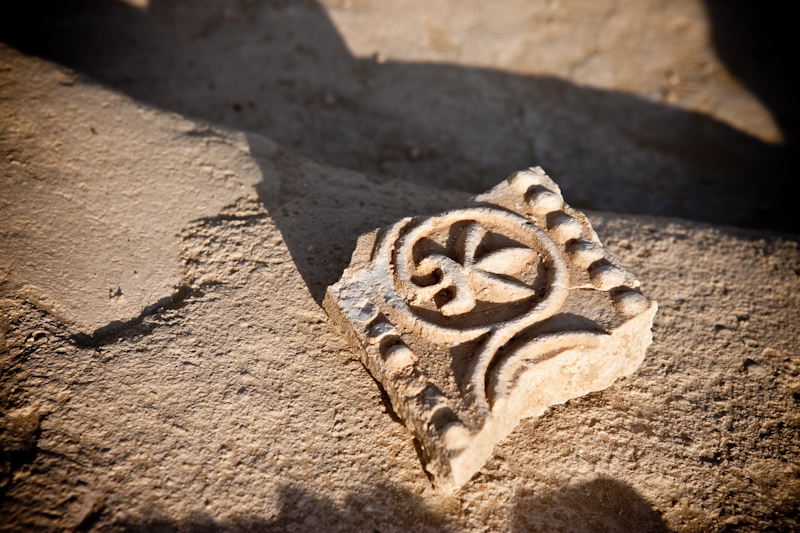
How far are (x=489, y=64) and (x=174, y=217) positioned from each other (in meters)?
3.39

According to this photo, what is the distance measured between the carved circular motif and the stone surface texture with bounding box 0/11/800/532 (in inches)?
17.4

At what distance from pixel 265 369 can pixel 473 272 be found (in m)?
1.01

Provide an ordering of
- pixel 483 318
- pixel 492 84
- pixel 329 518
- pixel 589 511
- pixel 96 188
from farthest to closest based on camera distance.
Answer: pixel 492 84
pixel 96 188
pixel 483 318
pixel 589 511
pixel 329 518

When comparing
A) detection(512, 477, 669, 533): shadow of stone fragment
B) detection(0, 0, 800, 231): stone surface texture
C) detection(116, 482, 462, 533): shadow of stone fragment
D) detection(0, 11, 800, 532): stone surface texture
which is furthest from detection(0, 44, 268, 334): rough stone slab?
detection(512, 477, 669, 533): shadow of stone fragment

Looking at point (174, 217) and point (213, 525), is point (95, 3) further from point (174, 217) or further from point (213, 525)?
point (213, 525)

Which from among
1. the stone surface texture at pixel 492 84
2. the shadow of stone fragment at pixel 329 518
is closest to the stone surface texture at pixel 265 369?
the shadow of stone fragment at pixel 329 518

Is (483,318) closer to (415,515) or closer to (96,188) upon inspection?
(415,515)

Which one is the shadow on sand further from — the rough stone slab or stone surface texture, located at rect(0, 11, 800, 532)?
the rough stone slab

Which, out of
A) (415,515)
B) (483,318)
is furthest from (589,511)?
(483,318)

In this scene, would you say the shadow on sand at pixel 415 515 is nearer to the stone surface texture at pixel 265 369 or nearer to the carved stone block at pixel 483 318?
the stone surface texture at pixel 265 369

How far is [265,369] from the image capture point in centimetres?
236

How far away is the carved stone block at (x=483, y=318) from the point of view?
6.84ft

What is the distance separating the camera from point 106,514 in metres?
1.94

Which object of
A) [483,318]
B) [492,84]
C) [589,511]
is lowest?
[589,511]
